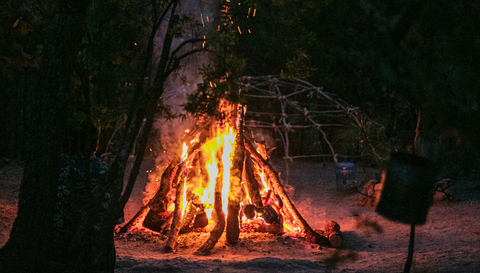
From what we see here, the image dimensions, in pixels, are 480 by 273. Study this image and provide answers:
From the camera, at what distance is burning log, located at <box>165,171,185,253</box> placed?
561 cm

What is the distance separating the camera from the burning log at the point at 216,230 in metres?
5.43

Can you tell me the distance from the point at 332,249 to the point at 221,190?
194 cm

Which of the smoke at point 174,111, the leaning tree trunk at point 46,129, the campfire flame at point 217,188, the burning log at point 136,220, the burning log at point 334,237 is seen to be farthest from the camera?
the smoke at point 174,111

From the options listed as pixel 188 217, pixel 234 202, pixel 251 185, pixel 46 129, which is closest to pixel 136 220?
pixel 188 217

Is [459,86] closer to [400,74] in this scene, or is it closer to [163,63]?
[400,74]

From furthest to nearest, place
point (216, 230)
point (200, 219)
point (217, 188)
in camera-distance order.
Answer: point (200, 219)
point (217, 188)
point (216, 230)

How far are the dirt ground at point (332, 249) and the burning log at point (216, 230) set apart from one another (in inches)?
4.7

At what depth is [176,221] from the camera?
584cm

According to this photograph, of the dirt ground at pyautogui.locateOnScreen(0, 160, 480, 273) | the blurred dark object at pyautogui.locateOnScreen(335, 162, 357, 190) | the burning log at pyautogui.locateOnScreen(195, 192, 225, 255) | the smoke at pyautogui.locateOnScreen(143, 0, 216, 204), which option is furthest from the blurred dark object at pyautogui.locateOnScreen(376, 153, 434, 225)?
the smoke at pyautogui.locateOnScreen(143, 0, 216, 204)

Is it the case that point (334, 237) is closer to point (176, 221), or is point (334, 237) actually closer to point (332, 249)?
point (332, 249)

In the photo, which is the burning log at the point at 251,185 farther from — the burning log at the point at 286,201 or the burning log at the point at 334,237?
the burning log at the point at 334,237

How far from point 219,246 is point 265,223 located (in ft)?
3.44

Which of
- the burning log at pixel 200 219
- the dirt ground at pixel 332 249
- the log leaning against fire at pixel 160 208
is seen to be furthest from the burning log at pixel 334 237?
the log leaning against fire at pixel 160 208

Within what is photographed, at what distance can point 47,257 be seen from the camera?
12.3 ft
